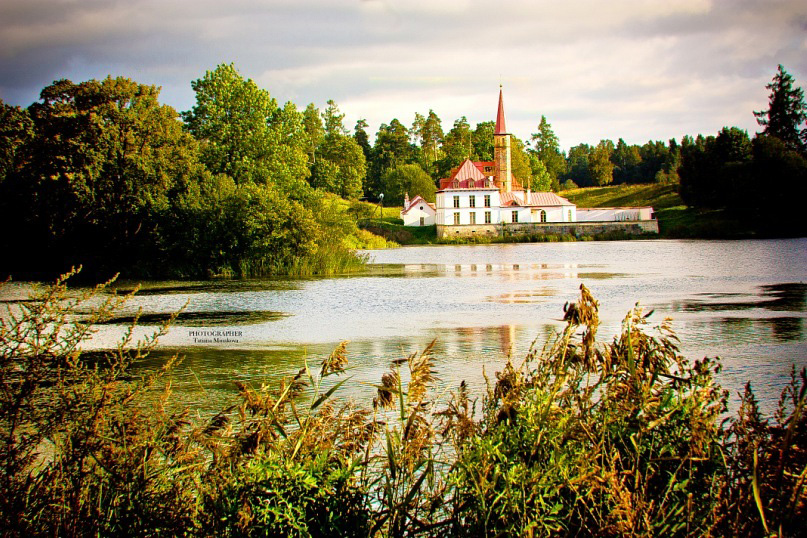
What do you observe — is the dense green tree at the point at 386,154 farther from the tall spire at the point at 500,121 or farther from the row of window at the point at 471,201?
the row of window at the point at 471,201

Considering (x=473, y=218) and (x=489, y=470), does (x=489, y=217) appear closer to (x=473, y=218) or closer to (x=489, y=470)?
(x=473, y=218)

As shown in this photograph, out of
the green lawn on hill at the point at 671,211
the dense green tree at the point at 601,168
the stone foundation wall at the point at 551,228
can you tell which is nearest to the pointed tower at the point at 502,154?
the stone foundation wall at the point at 551,228

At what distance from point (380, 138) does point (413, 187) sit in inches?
1085

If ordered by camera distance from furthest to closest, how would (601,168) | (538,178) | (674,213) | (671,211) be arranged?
(601,168), (538,178), (671,211), (674,213)

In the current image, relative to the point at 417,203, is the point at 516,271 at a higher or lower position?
lower

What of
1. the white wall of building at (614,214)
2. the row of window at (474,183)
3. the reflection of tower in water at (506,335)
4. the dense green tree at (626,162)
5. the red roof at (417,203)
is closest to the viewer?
the reflection of tower in water at (506,335)

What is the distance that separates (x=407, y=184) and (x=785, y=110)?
Answer: 52599 mm

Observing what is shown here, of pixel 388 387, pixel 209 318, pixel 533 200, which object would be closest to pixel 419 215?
pixel 533 200

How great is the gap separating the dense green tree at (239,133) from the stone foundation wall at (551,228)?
47.6 m

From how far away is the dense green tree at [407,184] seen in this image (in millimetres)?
111312

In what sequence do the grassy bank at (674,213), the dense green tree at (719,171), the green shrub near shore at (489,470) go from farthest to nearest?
the dense green tree at (719,171) → the grassy bank at (674,213) → the green shrub near shore at (489,470)

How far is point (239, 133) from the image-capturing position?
47.7 m

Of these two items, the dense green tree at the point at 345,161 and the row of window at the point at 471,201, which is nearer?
the row of window at the point at 471,201

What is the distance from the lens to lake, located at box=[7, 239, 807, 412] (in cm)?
1098
